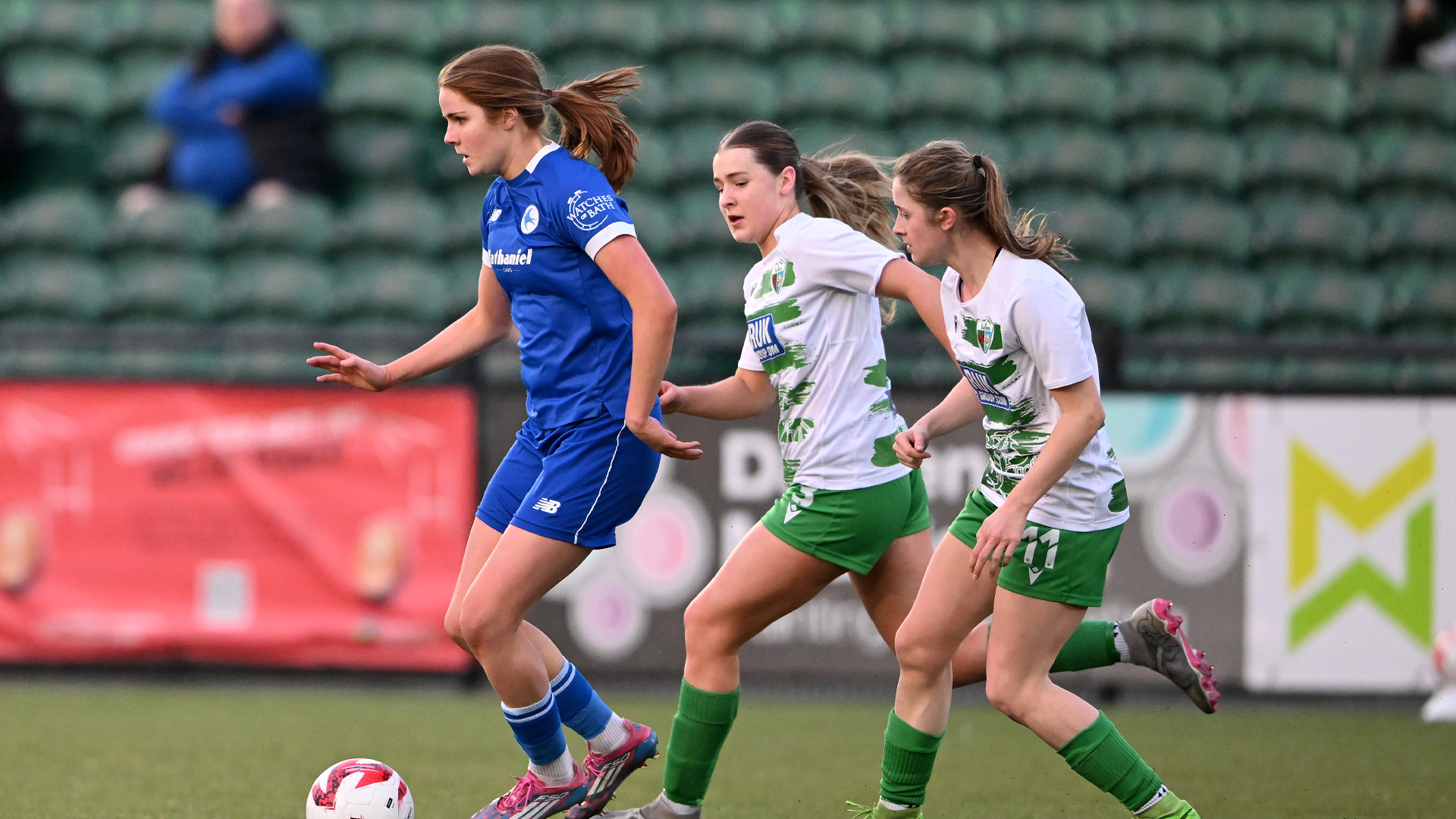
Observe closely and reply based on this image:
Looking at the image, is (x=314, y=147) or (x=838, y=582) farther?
(x=314, y=147)

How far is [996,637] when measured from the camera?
11.8 ft

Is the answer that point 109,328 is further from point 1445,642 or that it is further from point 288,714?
point 1445,642

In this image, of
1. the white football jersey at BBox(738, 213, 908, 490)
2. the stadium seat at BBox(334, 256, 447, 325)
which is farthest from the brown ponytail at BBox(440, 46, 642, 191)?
the stadium seat at BBox(334, 256, 447, 325)

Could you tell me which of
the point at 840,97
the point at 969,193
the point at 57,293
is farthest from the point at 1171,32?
the point at 57,293

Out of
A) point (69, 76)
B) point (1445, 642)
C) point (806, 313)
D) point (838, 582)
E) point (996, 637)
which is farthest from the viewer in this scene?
point (69, 76)

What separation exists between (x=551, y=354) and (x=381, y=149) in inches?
229

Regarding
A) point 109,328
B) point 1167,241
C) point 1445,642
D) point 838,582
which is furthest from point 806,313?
point 1167,241

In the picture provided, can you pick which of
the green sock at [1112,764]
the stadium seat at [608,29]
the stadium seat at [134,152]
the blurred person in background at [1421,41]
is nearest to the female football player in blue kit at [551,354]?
the green sock at [1112,764]

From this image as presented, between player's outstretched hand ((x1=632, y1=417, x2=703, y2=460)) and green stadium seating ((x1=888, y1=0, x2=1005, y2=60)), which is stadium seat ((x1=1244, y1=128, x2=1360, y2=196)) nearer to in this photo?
green stadium seating ((x1=888, y1=0, x2=1005, y2=60))

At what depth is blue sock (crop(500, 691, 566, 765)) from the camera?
386 cm

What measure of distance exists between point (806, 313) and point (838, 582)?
3.22 m

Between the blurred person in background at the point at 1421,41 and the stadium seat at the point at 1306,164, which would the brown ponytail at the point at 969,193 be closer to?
the stadium seat at the point at 1306,164

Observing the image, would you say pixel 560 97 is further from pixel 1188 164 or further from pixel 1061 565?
pixel 1188 164

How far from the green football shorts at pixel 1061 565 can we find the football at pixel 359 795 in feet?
5.37
